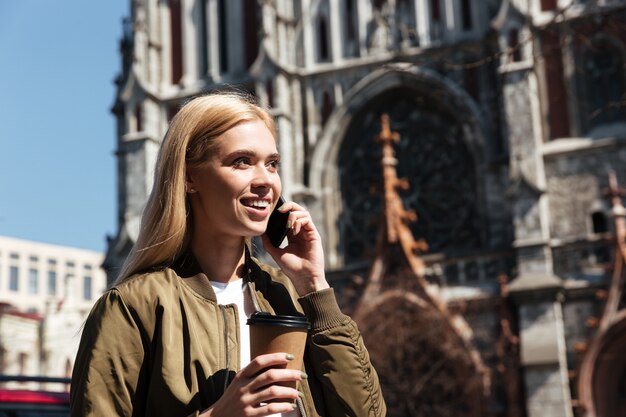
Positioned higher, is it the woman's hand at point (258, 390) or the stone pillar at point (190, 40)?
the stone pillar at point (190, 40)

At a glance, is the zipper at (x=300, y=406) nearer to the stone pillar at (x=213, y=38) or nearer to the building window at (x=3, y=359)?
the stone pillar at (x=213, y=38)

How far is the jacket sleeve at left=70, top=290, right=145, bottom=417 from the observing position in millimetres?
2314

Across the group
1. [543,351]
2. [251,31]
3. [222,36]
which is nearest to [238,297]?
[543,351]

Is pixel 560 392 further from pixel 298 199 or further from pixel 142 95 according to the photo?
pixel 142 95

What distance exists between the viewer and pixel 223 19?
80.1 ft

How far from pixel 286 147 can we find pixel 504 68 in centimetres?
511

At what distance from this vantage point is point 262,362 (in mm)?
2236

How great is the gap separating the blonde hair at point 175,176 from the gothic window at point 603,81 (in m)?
18.8

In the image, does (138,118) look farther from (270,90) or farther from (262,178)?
(262,178)

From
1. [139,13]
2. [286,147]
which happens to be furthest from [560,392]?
[139,13]

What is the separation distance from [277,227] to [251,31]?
71.3 ft

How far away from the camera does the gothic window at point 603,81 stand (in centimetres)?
2039

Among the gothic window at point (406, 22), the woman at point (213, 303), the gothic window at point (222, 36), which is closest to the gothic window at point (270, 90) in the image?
the gothic window at point (222, 36)

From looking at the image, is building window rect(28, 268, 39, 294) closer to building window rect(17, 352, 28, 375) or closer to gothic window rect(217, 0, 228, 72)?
building window rect(17, 352, 28, 375)
